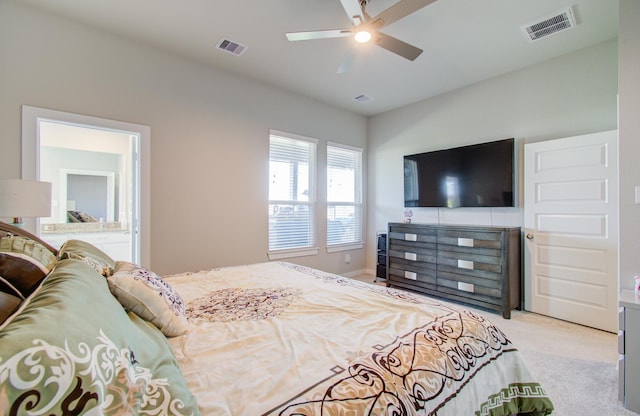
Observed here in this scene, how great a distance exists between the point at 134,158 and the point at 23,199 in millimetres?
1207

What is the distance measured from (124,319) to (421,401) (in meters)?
0.97

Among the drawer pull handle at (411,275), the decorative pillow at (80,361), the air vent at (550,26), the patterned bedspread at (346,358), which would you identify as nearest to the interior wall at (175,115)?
the drawer pull handle at (411,275)

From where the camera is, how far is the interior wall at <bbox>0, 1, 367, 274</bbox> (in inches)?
96.2

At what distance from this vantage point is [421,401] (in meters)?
0.95

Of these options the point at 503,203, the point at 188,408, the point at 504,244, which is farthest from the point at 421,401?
the point at 503,203

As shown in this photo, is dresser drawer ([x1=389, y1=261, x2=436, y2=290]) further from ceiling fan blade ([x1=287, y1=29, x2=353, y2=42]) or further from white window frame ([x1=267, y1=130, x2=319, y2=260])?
ceiling fan blade ([x1=287, y1=29, x2=353, y2=42])

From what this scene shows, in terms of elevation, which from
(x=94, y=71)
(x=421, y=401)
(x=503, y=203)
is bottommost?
(x=421, y=401)

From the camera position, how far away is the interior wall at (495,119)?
302cm

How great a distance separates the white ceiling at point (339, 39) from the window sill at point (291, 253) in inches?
92.2

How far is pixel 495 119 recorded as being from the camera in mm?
3727

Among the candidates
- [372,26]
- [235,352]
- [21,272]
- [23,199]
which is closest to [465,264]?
[372,26]

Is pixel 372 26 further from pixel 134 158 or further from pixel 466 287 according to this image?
pixel 466 287

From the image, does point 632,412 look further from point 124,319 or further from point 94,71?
point 94,71

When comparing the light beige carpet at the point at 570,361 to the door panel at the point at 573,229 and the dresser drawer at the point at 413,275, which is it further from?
the dresser drawer at the point at 413,275
